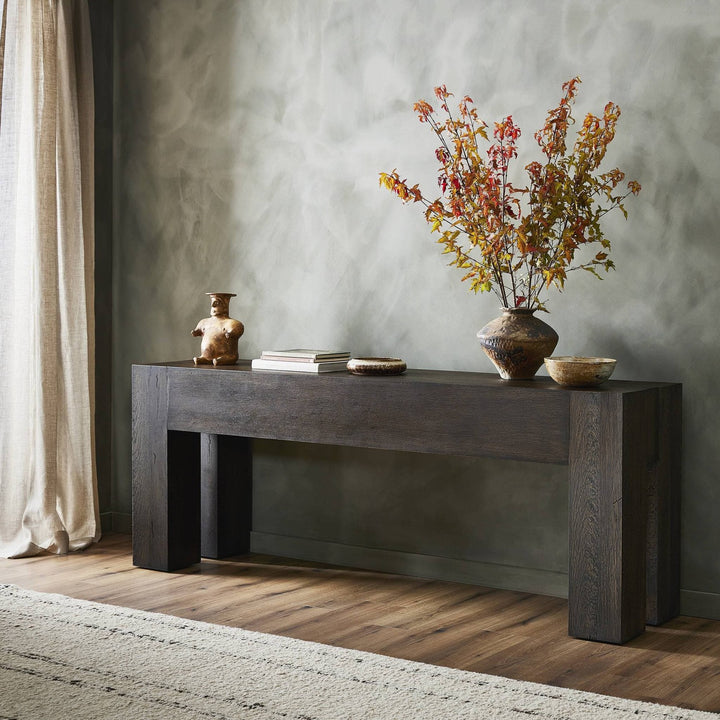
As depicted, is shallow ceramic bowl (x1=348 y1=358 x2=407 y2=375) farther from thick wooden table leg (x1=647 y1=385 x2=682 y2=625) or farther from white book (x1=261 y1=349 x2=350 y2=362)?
thick wooden table leg (x1=647 y1=385 x2=682 y2=625)

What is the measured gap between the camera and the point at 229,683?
2.45 m

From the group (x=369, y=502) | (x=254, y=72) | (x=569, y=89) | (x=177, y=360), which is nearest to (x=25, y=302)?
(x=177, y=360)

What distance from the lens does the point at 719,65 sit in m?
3.05

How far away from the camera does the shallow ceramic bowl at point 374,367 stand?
129 inches

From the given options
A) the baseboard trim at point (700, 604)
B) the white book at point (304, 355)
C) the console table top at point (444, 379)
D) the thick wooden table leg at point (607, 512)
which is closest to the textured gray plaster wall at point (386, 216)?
the baseboard trim at point (700, 604)

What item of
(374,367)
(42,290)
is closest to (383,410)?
(374,367)

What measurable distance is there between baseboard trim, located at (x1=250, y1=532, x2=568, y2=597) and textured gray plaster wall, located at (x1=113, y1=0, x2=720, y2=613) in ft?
0.10

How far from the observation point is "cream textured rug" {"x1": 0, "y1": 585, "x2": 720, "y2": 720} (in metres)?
2.27

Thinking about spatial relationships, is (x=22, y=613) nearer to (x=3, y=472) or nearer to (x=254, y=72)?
(x=3, y=472)

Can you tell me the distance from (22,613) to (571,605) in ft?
5.10

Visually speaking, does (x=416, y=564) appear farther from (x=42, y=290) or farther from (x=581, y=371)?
(x=42, y=290)

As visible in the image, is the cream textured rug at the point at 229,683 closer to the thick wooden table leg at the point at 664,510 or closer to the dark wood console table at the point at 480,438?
the dark wood console table at the point at 480,438

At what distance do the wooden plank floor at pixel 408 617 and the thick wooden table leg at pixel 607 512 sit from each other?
3.1 inches

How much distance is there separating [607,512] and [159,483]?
1570mm
